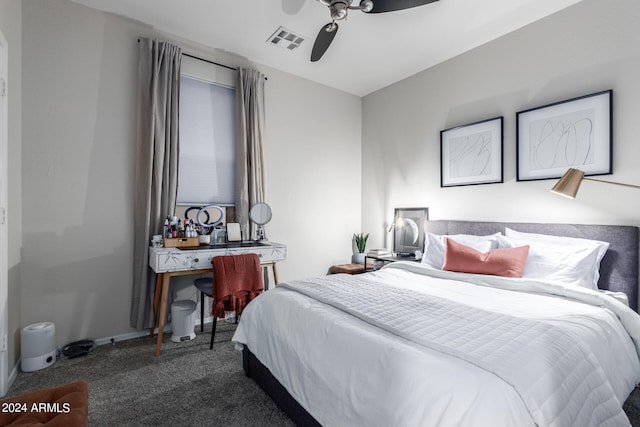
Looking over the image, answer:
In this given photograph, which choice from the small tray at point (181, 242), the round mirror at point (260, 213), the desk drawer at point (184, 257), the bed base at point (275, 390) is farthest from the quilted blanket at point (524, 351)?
the round mirror at point (260, 213)

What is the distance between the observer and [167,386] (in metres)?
2.11

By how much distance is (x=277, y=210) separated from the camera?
3.79 m

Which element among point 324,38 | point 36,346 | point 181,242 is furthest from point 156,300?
point 324,38

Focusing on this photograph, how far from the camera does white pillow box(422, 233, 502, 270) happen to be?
268 cm

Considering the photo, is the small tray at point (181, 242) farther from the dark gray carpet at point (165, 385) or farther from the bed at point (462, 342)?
the bed at point (462, 342)

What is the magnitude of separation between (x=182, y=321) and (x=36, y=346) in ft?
3.25

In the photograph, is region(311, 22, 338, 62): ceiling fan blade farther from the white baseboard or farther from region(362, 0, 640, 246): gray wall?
the white baseboard

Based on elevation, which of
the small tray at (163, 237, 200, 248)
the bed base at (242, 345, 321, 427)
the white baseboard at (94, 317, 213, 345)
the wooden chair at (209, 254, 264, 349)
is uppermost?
the small tray at (163, 237, 200, 248)

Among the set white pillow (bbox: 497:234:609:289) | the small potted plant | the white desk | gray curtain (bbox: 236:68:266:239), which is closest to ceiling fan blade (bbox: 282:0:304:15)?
gray curtain (bbox: 236:68:266:239)

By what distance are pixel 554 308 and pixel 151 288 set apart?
3.10 m

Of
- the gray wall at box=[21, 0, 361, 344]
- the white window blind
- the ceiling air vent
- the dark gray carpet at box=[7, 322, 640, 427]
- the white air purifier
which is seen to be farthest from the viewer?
the white window blind

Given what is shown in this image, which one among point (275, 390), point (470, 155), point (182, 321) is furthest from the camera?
point (470, 155)

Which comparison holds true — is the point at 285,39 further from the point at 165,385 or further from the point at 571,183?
the point at 165,385

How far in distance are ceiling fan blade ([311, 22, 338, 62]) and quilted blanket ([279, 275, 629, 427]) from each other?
76.9 inches
